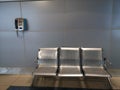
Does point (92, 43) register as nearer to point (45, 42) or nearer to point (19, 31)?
point (45, 42)

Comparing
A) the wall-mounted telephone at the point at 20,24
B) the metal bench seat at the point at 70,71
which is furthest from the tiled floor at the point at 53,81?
the wall-mounted telephone at the point at 20,24

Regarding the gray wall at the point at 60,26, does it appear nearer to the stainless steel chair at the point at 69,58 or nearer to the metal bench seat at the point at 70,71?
the stainless steel chair at the point at 69,58

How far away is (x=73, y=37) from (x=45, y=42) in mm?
739

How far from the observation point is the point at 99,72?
3002mm

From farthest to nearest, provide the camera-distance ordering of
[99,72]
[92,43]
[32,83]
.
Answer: [92,43] < [32,83] < [99,72]

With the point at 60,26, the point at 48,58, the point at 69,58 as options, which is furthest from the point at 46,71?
the point at 60,26

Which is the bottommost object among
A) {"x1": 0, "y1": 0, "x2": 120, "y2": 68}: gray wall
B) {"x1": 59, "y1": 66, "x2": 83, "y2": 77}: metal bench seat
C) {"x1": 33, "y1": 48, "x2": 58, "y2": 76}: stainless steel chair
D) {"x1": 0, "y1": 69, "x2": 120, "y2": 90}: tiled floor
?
{"x1": 0, "y1": 69, "x2": 120, "y2": 90}: tiled floor

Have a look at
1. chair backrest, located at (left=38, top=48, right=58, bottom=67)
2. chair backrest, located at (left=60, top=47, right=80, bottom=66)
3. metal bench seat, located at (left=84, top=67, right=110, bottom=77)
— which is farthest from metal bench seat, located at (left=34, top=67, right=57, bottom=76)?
metal bench seat, located at (left=84, top=67, right=110, bottom=77)

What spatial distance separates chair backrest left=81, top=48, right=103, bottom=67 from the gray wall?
0.62 feet

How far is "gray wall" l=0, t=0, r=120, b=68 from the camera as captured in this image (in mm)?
3389

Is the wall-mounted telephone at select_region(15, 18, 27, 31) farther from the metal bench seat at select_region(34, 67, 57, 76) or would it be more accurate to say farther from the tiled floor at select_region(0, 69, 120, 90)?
the tiled floor at select_region(0, 69, 120, 90)

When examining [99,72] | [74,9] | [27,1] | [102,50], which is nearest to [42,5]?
[27,1]

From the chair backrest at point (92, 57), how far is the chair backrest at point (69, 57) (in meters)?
0.17

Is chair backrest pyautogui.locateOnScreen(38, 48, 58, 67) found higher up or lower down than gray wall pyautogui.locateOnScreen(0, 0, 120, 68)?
lower down
